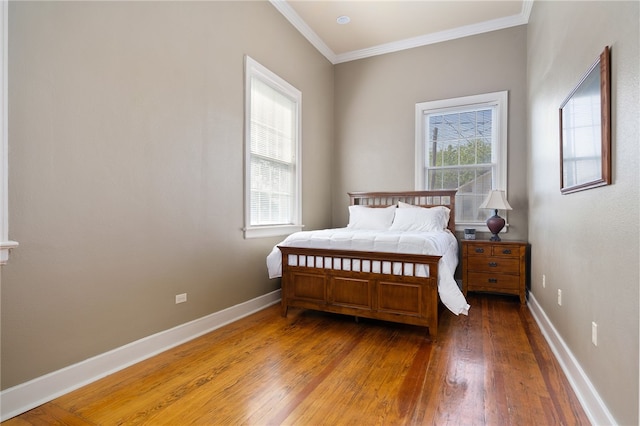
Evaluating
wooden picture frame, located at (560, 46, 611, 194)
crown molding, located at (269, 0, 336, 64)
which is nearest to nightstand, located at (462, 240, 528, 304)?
wooden picture frame, located at (560, 46, 611, 194)

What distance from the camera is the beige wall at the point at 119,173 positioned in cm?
179

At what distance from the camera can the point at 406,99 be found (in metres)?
4.78

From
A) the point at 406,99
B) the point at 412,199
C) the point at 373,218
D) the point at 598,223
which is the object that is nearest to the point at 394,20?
the point at 406,99

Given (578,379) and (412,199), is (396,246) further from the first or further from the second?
(412,199)

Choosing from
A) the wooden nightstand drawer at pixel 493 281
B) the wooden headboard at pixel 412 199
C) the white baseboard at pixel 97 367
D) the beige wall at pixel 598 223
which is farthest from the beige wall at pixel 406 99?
the white baseboard at pixel 97 367

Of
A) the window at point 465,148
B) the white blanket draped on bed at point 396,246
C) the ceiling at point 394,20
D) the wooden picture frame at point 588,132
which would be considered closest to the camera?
the wooden picture frame at point 588,132

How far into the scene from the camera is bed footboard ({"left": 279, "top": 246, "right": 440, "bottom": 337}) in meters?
2.73

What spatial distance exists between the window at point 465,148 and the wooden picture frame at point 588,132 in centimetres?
203

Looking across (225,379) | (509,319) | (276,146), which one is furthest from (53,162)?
(509,319)

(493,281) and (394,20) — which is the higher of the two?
(394,20)

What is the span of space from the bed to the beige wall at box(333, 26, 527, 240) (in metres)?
1.76

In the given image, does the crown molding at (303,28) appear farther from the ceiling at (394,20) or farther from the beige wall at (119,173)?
the beige wall at (119,173)

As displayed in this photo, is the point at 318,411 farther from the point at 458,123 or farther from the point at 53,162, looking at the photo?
the point at 458,123

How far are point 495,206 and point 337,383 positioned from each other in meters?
2.89
